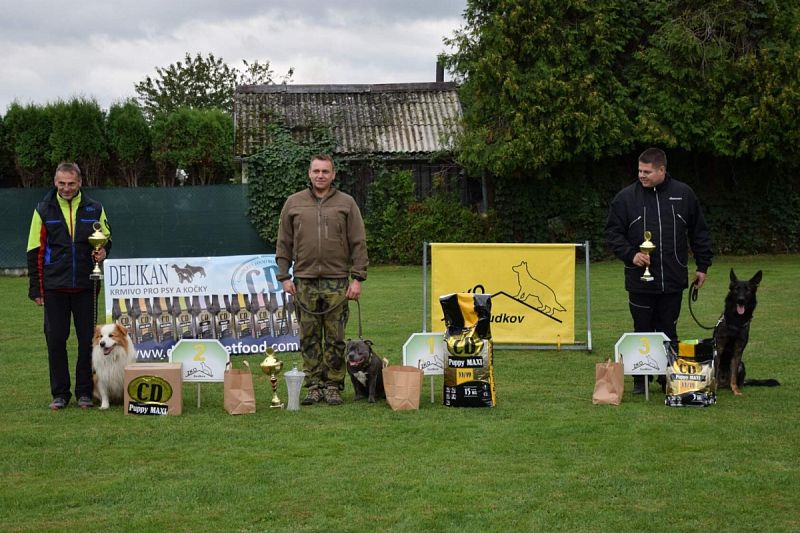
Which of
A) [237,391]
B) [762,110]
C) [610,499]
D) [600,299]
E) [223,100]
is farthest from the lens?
[223,100]

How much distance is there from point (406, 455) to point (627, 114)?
17.1 m

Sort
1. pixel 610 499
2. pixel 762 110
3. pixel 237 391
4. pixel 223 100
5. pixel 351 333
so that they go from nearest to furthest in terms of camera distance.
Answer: pixel 610 499, pixel 237 391, pixel 351 333, pixel 762 110, pixel 223 100

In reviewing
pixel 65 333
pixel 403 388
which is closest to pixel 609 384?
pixel 403 388

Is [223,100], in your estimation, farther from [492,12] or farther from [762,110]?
[762,110]

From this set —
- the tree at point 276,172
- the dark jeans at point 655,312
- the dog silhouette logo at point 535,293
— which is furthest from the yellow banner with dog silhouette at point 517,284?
the tree at point 276,172

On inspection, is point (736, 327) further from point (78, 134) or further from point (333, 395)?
point (78, 134)

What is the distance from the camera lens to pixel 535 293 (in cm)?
1013

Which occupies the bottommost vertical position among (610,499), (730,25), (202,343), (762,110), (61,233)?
(610,499)

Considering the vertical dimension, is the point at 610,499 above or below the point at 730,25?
below

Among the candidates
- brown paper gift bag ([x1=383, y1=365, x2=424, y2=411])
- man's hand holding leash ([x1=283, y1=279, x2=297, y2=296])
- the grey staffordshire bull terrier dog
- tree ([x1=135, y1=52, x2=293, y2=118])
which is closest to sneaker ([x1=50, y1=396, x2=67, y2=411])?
man's hand holding leash ([x1=283, y1=279, x2=297, y2=296])

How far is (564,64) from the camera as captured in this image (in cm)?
2081

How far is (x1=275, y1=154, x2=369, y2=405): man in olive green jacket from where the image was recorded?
23.4 ft

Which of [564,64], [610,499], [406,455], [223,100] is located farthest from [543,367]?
[223,100]

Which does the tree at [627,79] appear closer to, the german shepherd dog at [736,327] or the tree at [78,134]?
the tree at [78,134]
